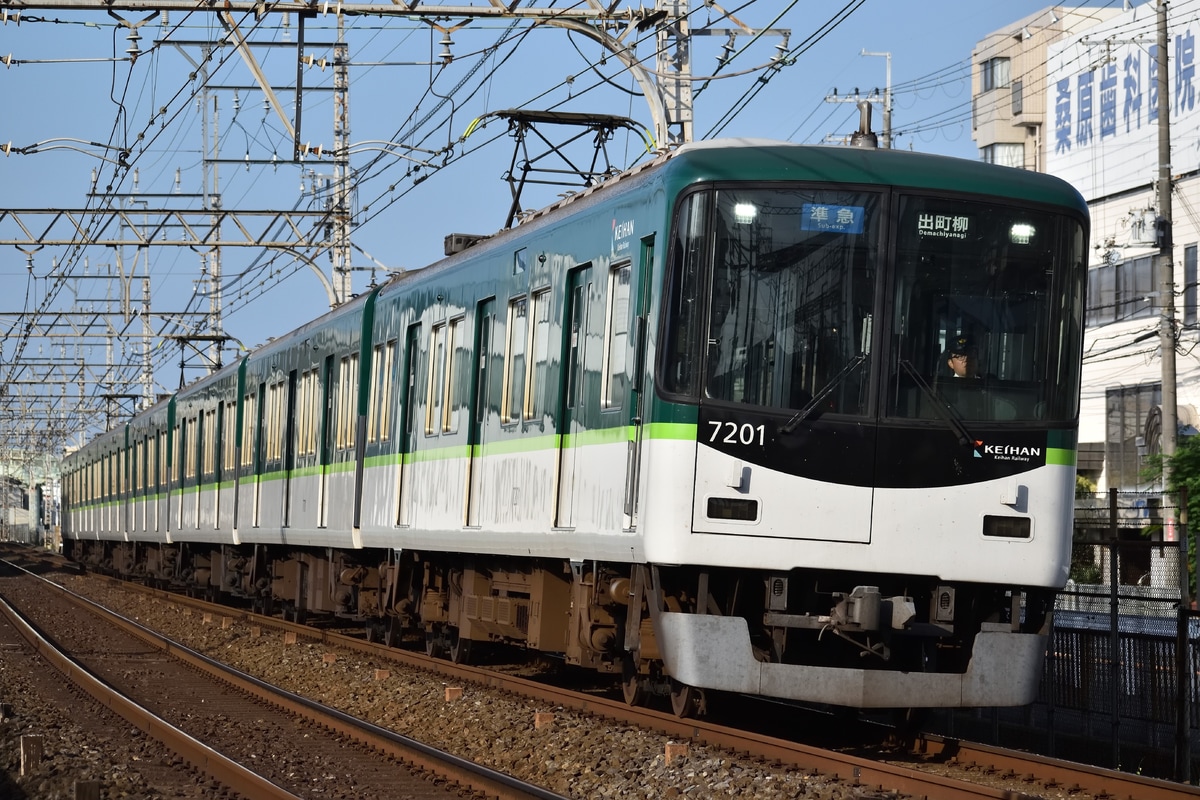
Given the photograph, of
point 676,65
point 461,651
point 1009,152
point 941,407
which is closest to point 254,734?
point 461,651

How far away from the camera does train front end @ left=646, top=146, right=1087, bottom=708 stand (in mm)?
9047

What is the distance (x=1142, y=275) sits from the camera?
40375 mm

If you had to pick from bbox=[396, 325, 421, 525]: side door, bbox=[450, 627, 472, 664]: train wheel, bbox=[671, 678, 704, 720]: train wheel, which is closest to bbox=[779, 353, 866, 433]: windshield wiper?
bbox=[671, 678, 704, 720]: train wheel

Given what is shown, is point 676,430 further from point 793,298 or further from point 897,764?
point 897,764

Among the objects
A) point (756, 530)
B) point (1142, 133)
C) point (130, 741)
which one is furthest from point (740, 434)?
point (1142, 133)

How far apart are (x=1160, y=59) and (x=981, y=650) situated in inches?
823

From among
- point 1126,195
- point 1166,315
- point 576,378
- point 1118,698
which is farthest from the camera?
point 1126,195

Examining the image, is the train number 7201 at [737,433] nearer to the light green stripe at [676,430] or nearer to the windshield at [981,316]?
the light green stripe at [676,430]

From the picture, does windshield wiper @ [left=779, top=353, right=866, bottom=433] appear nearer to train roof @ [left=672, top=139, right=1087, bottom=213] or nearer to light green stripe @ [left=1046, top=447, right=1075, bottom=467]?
train roof @ [left=672, top=139, right=1087, bottom=213]

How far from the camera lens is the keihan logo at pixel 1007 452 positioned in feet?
30.4

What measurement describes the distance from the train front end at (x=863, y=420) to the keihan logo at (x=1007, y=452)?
18mm

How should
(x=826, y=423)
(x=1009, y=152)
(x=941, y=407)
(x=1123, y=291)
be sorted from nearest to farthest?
(x=826, y=423) < (x=941, y=407) < (x=1123, y=291) < (x=1009, y=152)

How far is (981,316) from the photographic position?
30.6 ft

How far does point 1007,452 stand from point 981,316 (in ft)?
2.42
